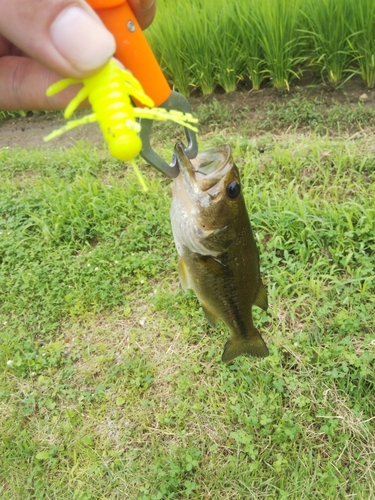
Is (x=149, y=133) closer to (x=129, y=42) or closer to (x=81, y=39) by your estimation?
(x=129, y=42)

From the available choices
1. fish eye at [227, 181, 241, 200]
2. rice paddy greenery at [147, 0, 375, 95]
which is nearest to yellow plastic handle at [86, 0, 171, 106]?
fish eye at [227, 181, 241, 200]

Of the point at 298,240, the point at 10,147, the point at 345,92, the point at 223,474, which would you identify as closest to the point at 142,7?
the point at 298,240

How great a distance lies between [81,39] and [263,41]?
3565mm

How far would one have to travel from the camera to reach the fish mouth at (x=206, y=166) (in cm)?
130

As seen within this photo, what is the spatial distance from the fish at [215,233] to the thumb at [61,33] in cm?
45

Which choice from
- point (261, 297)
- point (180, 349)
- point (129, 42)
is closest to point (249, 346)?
point (261, 297)

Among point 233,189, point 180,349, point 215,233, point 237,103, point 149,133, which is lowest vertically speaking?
point 180,349

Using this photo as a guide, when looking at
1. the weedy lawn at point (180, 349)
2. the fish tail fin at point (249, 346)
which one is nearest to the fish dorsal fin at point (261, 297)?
the fish tail fin at point (249, 346)

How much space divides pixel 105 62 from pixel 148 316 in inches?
83.8

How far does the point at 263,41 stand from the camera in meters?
3.99

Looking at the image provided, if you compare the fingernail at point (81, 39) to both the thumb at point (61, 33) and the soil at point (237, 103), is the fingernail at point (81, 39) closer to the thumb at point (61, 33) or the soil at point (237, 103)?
the thumb at point (61, 33)

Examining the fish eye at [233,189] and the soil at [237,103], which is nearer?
the fish eye at [233,189]

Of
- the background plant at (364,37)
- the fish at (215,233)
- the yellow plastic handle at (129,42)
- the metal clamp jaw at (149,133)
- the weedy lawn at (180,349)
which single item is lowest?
the weedy lawn at (180,349)

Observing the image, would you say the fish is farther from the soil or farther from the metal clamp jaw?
the soil
